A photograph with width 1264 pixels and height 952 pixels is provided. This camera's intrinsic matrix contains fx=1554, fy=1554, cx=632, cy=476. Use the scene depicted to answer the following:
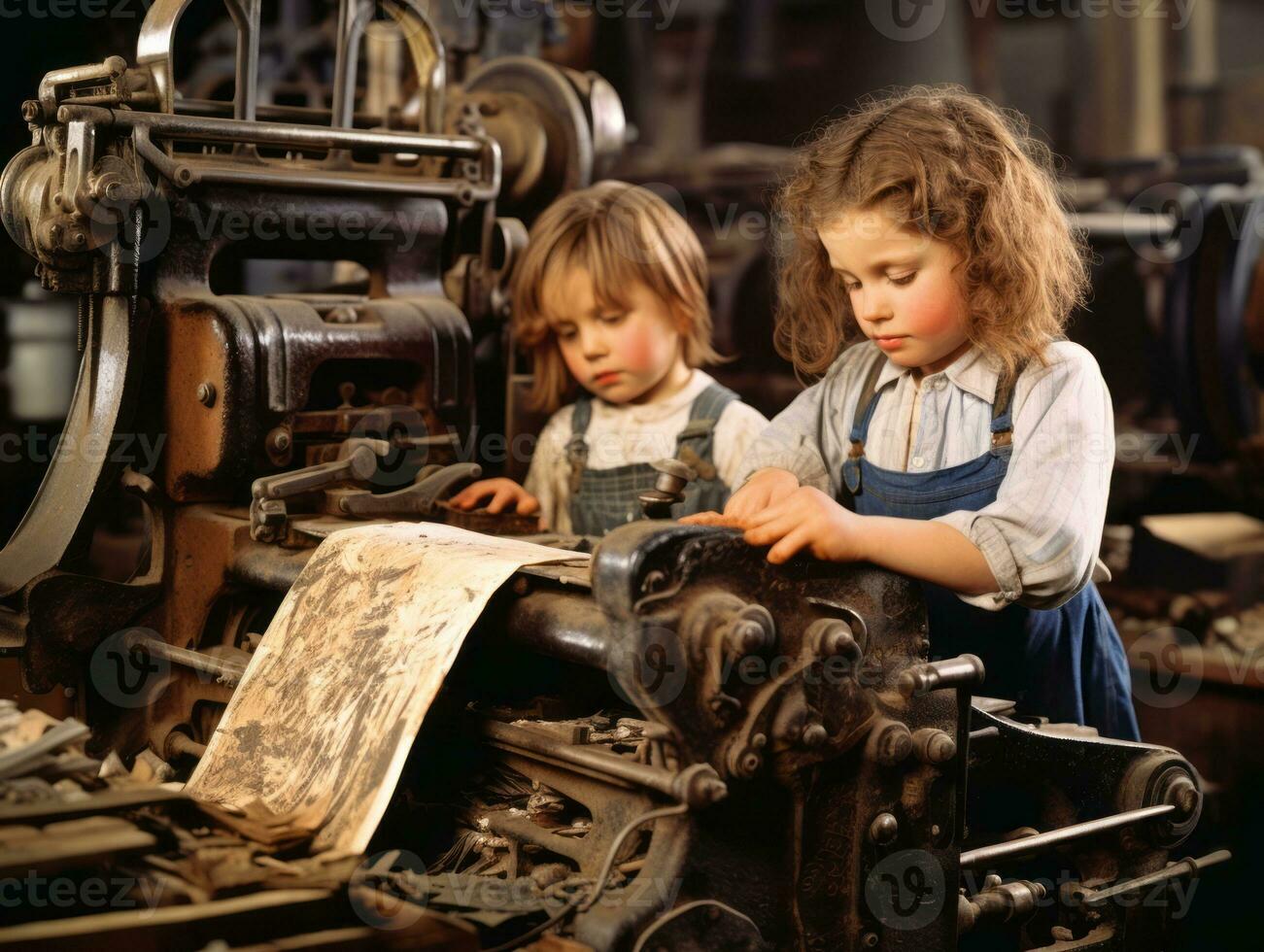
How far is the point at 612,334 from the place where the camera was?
290 cm

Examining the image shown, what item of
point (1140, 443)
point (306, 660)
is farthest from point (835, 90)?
point (306, 660)

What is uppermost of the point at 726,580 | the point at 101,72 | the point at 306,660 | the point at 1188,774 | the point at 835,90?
the point at 835,90

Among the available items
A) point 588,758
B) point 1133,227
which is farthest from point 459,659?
point 1133,227

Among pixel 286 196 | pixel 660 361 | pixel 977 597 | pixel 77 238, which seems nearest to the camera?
pixel 977 597

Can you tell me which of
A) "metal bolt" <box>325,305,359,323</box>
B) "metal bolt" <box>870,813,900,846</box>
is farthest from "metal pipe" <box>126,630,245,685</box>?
"metal bolt" <box>870,813,900,846</box>

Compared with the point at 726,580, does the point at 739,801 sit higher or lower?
lower

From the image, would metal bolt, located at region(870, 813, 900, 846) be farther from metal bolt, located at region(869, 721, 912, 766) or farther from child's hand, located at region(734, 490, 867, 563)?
child's hand, located at region(734, 490, 867, 563)

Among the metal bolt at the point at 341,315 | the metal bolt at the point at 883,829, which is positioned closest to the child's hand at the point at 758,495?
the metal bolt at the point at 883,829

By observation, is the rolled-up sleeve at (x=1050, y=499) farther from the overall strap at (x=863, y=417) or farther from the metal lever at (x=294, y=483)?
the metal lever at (x=294, y=483)

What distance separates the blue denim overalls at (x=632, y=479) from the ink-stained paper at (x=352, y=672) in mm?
721

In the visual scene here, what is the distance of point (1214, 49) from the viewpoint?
8.22 meters

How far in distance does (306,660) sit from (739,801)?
0.63 metres

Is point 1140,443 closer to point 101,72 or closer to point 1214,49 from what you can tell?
point 101,72

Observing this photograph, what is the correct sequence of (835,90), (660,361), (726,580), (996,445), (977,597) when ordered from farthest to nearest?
(835,90), (660,361), (996,445), (977,597), (726,580)
